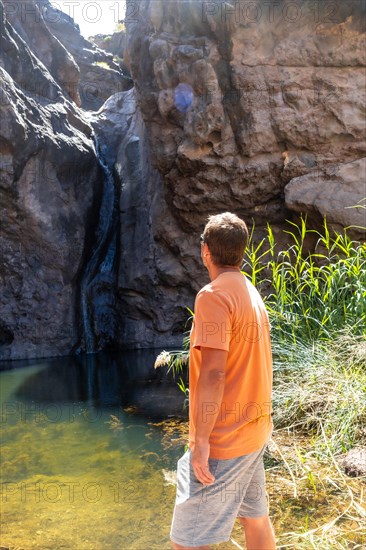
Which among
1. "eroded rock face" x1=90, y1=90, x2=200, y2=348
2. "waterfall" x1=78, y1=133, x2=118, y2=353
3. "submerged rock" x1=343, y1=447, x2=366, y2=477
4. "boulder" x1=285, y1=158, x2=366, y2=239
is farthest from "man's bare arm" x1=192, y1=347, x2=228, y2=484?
"waterfall" x1=78, y1=133, x2=118, y2=353

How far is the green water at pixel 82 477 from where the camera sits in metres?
2.88

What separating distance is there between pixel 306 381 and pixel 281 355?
43 centimetres

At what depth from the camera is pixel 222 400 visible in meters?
1.76

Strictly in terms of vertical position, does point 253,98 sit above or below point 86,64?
below

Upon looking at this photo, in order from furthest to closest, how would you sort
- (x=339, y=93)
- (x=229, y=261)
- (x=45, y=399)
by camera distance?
(x=339, y=93) < (x=45, y=399) < (x=229, y=261)

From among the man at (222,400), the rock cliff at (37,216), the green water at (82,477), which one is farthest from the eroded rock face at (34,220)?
the man at (222,400)

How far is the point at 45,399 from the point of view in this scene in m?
6.65

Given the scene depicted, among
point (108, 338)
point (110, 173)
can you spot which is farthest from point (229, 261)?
point (110, 173)

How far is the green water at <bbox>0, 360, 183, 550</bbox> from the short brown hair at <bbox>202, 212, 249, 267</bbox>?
5.43 ft

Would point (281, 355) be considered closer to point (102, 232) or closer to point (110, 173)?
point (102, 232)

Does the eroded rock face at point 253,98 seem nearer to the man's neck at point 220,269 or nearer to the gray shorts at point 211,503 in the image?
the man's neck at point 220,269

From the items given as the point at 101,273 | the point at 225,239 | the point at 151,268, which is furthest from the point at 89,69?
the point at 225,239

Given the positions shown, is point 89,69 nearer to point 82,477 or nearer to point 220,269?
point 82,477

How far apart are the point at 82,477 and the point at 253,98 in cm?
669
